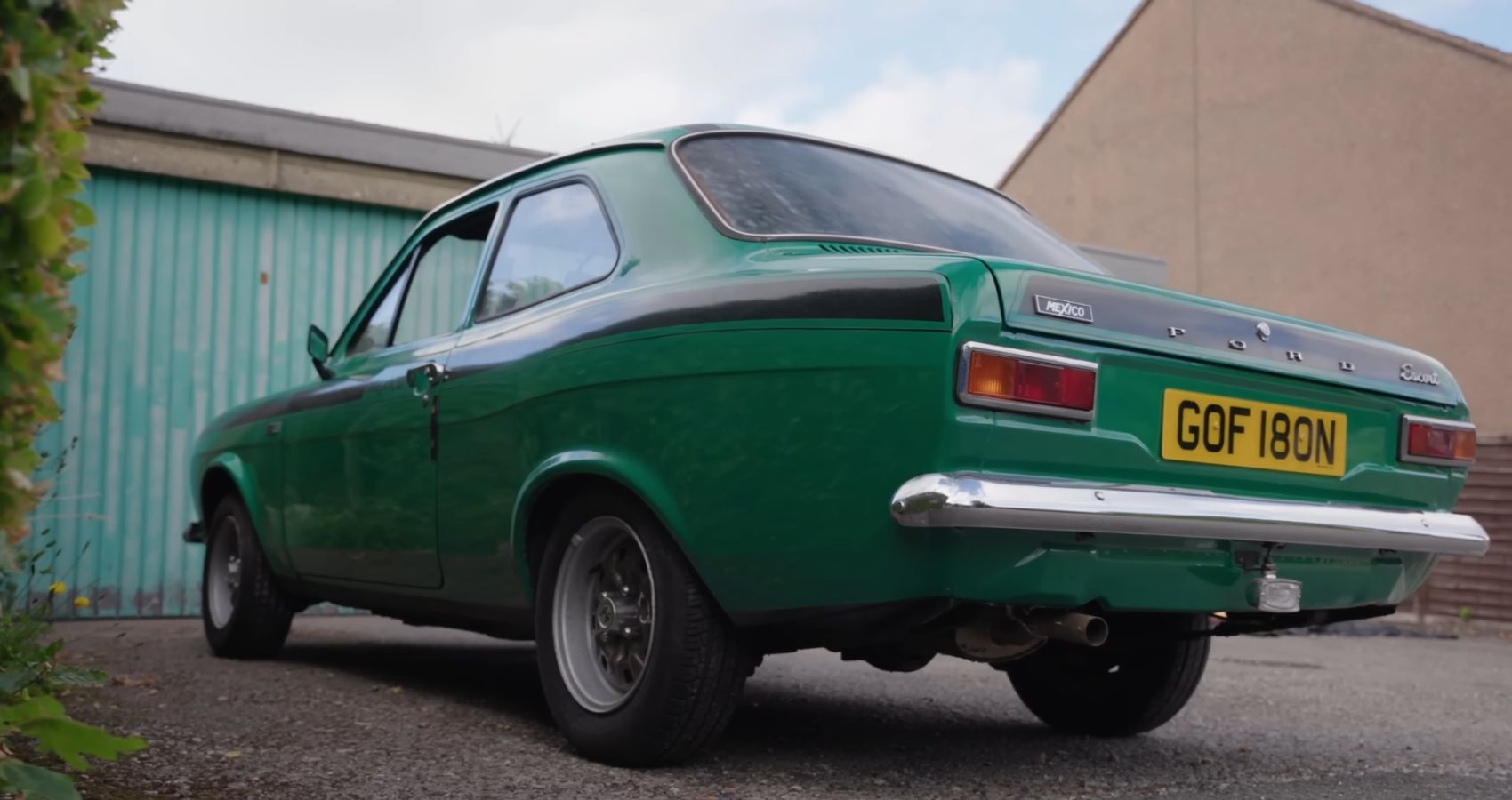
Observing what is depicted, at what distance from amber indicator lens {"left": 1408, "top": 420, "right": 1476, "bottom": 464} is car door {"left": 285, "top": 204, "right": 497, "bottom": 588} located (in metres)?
2.63

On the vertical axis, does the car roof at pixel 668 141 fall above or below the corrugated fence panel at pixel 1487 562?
above

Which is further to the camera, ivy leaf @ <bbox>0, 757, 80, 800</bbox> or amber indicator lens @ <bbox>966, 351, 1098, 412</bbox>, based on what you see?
amber indicator lens @ <bbox>966, 351, 1098, 412</bbox>

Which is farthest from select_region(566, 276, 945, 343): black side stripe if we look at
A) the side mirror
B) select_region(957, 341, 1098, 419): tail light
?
the side mirror

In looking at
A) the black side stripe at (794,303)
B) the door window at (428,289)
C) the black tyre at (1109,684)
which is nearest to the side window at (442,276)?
the door window at (428,289)

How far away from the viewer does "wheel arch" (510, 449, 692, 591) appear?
3.02 meters

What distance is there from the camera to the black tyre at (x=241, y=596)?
5285 mm

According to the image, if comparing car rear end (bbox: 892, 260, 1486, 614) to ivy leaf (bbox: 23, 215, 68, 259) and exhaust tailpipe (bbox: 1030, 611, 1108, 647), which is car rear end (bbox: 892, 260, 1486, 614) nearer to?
exhaust tailpipe (bbox: 1030, 611, 1108, 647)

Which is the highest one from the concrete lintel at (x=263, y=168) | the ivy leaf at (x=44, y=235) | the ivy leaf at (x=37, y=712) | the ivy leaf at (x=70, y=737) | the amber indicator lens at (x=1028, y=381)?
the concrete lintel at (x=263, y=168)

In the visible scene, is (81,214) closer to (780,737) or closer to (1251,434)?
(1251,434)

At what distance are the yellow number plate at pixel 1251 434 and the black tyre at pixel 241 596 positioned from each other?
3.77 m

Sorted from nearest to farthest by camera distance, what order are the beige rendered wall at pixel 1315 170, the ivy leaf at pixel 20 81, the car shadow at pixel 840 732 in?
1. the ivy leaf at pixel 20 81
2. the car shadow at pixel 840 732
3. the beige rendered wall at pixel 1315 170

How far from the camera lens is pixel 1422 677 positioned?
22.5 feet

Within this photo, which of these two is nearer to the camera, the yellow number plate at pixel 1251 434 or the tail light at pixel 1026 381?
the tail light at pixel 1026 381

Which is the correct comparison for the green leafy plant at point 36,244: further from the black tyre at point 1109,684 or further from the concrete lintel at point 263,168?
the concrete lintel at point 263,168
